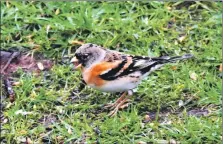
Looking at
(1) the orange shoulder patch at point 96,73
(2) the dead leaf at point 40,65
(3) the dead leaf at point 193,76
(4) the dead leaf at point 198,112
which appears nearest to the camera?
(1) the orange shoulder patch at point 96,73

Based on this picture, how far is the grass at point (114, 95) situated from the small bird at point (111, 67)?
0.84 feet

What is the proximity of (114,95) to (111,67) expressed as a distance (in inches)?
17.3

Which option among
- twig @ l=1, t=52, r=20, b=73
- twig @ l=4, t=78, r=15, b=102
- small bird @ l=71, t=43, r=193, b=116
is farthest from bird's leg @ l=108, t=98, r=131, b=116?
twig @ l=1, t=52, r=20, b=73

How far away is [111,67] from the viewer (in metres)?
4.20

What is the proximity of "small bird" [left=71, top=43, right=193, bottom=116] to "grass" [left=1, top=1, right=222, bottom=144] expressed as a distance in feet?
0.84

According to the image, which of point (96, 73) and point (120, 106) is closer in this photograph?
point (96, 73)

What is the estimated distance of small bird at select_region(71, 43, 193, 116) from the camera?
4.18 meters

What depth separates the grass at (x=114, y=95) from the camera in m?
4.23

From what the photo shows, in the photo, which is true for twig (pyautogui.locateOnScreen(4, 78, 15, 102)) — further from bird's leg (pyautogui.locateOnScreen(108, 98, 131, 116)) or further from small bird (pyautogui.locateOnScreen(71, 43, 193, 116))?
bird's leg (pyautogui.locateOnScreen(108, 98, 131, 116))

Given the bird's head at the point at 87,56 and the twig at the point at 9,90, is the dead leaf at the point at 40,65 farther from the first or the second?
→ the bird's head at the point at 87,56

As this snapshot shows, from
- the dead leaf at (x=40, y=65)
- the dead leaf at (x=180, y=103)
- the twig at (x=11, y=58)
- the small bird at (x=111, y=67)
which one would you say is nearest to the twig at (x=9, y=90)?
the twig at (x=11, y=58)

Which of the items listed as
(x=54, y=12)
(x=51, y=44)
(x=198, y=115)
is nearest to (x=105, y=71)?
(x=198, y=115)

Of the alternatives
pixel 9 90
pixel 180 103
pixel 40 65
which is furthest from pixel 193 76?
pixel 9 90

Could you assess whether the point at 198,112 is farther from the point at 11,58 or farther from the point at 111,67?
the point at 11,58
